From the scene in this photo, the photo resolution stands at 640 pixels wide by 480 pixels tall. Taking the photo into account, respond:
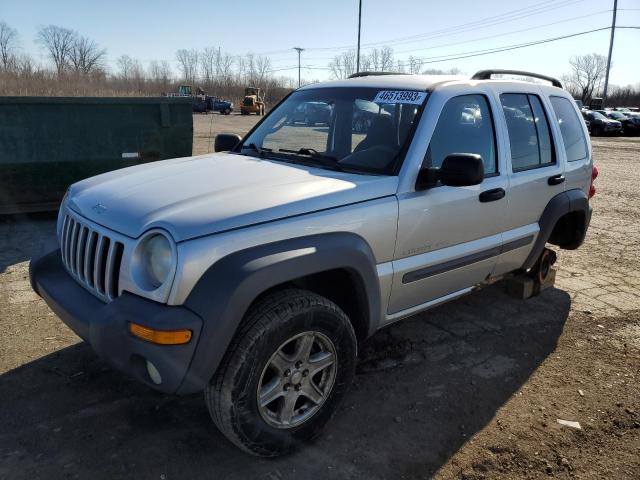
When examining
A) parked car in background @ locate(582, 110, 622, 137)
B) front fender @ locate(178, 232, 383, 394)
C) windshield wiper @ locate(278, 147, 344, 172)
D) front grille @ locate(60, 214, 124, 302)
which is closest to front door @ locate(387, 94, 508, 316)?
windshield wiper @ locate(278, 147, 344, 172)

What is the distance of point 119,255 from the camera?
7.88ft

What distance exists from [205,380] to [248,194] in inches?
35.5

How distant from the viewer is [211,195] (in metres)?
2.56

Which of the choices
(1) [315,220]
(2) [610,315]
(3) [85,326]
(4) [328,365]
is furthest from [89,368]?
(2) [610,315]

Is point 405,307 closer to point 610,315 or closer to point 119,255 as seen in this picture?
point 119,255

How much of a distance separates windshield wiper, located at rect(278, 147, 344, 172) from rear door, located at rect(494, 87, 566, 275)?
4.18 ft

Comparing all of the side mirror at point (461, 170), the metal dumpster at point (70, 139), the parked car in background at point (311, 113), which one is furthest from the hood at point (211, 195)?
the metal dumpster at point (70, 139)

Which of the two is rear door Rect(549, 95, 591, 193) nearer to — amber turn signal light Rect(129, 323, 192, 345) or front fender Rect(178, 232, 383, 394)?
front fender Rect(178, 232, 383, 394)

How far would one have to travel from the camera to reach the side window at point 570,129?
4289 millimetres

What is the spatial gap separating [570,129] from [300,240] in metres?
3.09

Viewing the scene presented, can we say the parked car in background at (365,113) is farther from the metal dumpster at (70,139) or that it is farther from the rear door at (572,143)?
the metal dumpster at (70,139)

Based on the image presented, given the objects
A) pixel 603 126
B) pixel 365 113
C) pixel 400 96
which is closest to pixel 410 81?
pixel 400 96

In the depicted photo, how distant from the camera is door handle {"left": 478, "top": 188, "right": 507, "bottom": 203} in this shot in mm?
3344

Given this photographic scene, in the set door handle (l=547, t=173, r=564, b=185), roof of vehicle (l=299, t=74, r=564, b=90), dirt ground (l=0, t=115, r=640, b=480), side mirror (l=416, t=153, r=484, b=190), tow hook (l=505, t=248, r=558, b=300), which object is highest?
roof of vehicle (l=299, t=74, r=564, b=90)
